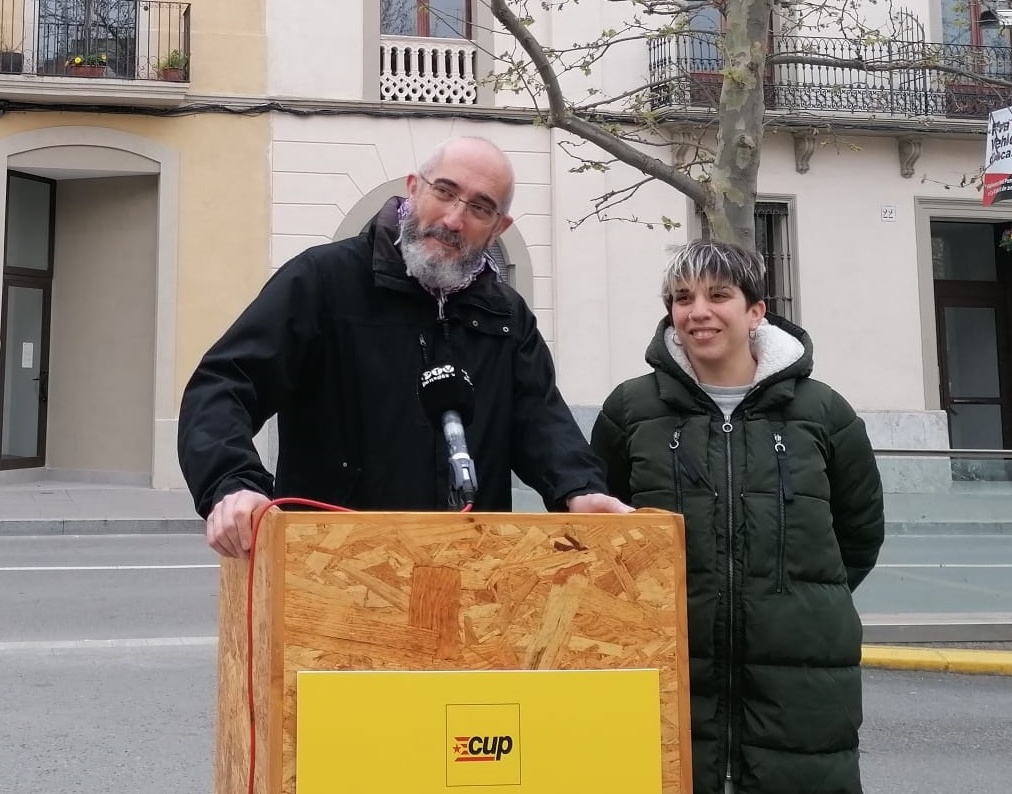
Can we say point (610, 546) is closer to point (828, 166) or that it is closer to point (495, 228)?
point (495, 228)

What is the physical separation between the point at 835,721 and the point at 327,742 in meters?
1.24

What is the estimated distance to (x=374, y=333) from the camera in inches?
94.7

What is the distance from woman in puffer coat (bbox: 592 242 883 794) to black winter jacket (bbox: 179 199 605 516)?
0.81 feet

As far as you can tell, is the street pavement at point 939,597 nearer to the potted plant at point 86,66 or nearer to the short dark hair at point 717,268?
the short dark hair at point 717,268

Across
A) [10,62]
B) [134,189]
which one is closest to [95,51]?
[10,62]

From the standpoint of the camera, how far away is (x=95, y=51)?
49.4 feet

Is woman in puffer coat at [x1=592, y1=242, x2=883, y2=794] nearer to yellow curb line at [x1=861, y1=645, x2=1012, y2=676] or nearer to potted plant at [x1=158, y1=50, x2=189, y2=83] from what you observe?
yellow curb line at [x1=861, y1=645, x2=1012, y2=676]

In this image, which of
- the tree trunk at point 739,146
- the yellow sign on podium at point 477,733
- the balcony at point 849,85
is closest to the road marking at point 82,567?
the tree trunk at point 739,146

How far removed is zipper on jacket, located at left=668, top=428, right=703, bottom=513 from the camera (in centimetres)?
242

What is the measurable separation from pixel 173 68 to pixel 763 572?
14.5 m

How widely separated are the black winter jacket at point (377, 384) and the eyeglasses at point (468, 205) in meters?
0.12

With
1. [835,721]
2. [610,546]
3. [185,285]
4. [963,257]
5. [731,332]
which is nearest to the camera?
[610,546]

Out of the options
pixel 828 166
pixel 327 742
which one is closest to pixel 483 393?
pixel 327 742

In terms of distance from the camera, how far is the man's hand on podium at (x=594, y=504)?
2.19m
